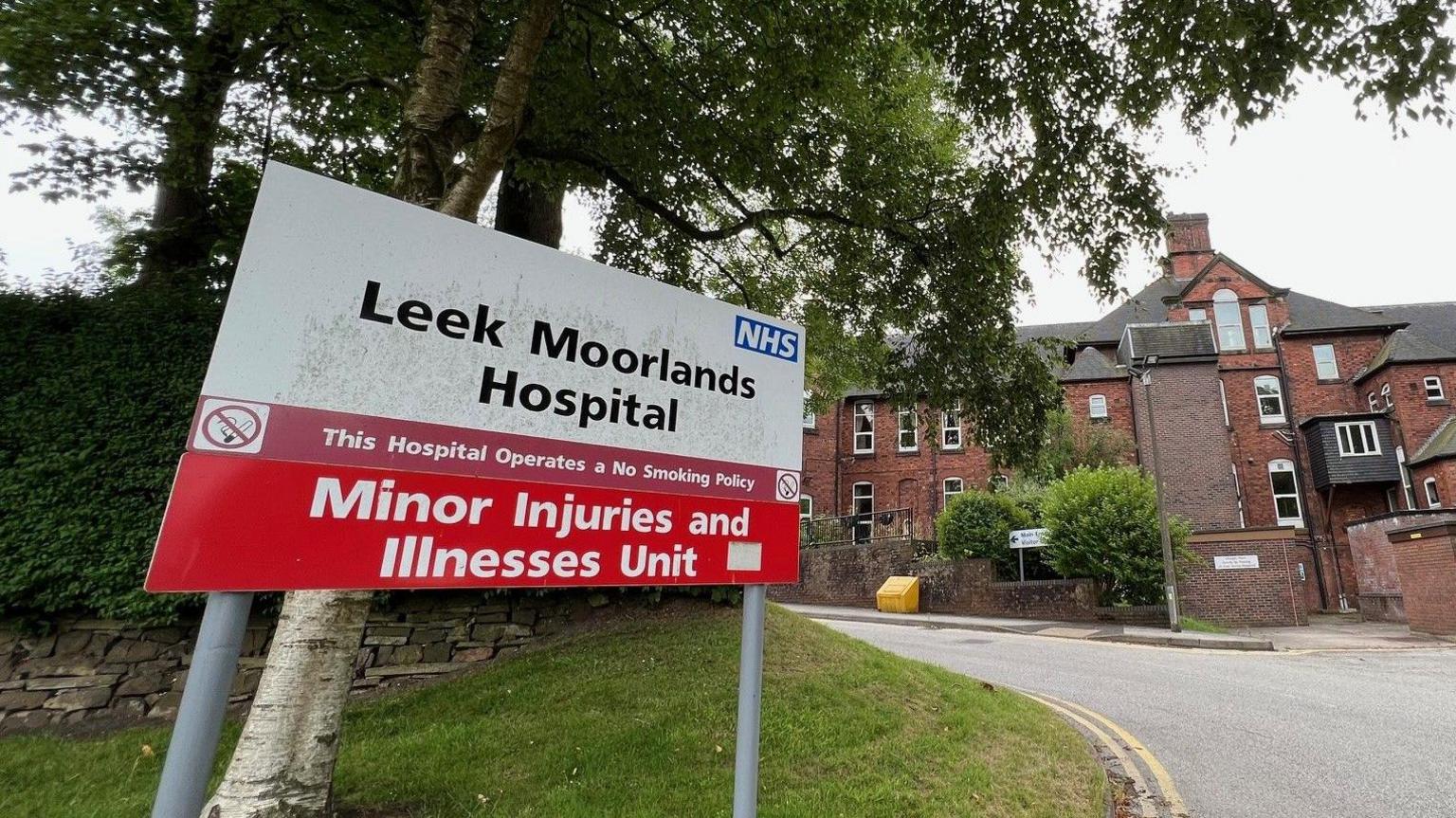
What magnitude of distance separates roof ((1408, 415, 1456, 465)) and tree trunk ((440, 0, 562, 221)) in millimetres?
32262

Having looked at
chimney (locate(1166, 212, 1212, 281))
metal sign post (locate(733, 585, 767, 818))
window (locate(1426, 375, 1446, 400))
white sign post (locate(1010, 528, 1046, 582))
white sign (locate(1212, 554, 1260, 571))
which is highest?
chimney (locate(1166, 212, 1212, 281))

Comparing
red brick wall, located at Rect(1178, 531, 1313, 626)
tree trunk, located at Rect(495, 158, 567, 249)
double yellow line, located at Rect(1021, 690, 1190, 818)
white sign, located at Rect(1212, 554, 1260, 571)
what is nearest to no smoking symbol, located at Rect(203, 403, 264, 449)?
double yellow line, located at Rect(1021, 690, 1190, 818)

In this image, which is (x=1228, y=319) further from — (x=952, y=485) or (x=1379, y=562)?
(x=952, y=485)

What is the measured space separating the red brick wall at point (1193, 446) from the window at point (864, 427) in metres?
11.6

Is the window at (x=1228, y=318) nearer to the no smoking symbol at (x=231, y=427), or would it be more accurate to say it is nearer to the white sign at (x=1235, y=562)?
the white sign at (x=1235, y=562)

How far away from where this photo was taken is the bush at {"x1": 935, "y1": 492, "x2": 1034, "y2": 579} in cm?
2120

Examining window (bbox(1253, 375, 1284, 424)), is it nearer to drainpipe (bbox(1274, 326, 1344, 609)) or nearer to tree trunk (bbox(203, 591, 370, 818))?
drainpipe (bbox(1274, 326, 1344, 609))

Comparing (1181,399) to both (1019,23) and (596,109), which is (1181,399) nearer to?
(1019,23)

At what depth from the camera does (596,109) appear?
713cm

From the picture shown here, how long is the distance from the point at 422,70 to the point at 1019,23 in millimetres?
5178

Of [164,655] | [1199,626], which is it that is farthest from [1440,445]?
[164,655]

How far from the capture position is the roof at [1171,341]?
87.1ft

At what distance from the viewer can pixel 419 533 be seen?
2070mm

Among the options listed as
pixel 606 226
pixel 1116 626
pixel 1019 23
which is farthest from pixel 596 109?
pixel 1116 626
